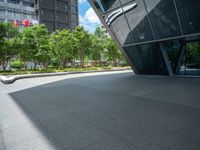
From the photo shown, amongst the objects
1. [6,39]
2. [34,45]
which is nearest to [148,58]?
[34,45]

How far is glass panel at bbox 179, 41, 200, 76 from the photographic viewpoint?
613 inches

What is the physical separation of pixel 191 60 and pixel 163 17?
5077mm

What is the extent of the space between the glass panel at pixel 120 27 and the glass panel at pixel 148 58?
3.21 ft

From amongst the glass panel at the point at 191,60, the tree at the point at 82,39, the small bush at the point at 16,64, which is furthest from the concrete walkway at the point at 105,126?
the small bush at the point at 16,64

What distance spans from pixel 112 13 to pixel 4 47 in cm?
1944

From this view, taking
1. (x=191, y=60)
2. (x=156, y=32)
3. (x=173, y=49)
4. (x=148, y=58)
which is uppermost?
(x=156, y=32)

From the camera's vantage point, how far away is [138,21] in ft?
50.4

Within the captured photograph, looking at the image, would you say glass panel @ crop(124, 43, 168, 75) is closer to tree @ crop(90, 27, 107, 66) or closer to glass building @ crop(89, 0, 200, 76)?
glass building @ crop(89, 0, 200, 76)

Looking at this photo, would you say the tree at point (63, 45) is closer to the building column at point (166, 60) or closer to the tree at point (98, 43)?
the tree at point (98, 43)

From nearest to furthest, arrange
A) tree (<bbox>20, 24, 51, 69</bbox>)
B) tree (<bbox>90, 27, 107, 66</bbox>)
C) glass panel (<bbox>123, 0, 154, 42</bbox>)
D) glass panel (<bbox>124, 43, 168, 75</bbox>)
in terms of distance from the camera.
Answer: glass panel (<bbox>123, 0, 154, 42</bbox>), glass panel (<bbox>124, 43, 168, 75</bbox>), tree (<bbox>20, 24, 51, 69</bbox>), tree (<bbox>90, 27, 107, 66</bbox>)

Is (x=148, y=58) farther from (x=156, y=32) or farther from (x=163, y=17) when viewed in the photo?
(x=163, y=17)

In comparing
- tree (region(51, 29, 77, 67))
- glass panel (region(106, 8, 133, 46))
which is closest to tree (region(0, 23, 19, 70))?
tree (region(51, 29, 77, 67))

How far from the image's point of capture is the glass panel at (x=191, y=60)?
1556 centimetres

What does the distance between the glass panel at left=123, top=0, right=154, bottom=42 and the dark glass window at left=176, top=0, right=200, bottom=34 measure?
112 inches
